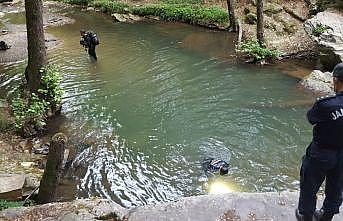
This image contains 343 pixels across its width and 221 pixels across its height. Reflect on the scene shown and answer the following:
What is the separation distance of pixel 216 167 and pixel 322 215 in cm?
453

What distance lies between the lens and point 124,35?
2547 cm

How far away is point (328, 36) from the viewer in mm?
18031

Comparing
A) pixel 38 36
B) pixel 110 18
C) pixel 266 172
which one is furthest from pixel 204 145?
pixel 110 18

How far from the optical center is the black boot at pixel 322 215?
598 cm

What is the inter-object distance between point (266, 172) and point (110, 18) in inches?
920

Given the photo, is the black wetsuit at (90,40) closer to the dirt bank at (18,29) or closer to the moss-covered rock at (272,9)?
the dirt bank at (18,29)

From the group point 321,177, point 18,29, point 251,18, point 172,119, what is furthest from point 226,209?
point 18,29

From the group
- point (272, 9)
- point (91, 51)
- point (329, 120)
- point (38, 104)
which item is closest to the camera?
point (329, 120)

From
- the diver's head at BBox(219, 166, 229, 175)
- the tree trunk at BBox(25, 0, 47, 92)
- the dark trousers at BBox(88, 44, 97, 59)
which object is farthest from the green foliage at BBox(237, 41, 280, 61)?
the tree trunk at BBox(25, 0, 47, 92)

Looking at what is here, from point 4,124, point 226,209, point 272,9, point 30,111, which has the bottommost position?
point 4,124

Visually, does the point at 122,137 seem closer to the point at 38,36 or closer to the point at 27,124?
the point at 27,124

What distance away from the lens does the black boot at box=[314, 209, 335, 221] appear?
5.98 metres

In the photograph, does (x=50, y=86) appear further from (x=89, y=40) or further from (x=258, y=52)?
(x=258, y=52)

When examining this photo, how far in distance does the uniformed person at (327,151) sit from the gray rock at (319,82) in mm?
10180
